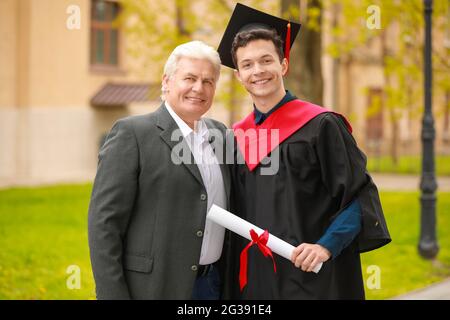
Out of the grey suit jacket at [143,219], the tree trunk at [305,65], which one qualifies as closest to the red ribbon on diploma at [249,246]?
the grey suit jacket at [143,219]

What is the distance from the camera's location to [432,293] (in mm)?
6887

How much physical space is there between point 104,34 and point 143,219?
1622cm

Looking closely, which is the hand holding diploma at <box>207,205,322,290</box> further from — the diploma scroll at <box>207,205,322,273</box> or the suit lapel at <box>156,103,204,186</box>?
the suit lapel at <box>156,103,204,186</box>

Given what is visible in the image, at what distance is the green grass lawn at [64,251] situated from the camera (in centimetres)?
681

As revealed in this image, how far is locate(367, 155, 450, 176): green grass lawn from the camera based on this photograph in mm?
19078

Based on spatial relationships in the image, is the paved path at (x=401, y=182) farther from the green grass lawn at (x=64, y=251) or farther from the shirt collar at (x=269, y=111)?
the shirt collar at (x=269, y=111)

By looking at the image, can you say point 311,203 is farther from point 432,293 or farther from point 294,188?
point 432,293

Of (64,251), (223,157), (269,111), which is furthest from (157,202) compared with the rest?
(64,251)

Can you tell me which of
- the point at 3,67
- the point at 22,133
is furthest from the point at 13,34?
the point at 22,133

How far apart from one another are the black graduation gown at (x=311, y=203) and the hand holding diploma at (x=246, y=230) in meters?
0.10

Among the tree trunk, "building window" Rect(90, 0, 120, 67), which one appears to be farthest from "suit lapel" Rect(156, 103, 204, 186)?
"building window" Rect(90, 0, 120, 67)

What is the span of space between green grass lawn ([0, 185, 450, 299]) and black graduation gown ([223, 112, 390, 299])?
3188 mm
